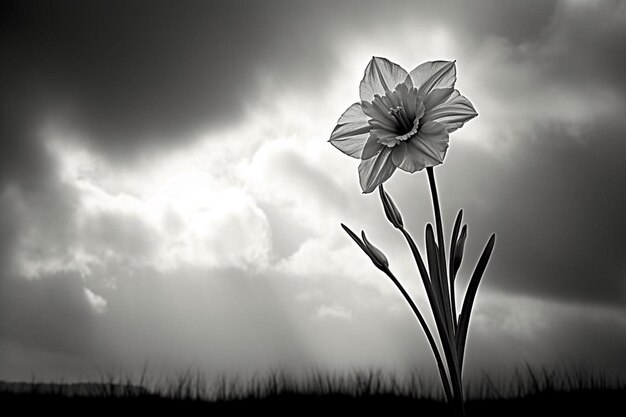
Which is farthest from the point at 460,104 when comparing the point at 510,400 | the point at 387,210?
the point at 510,400

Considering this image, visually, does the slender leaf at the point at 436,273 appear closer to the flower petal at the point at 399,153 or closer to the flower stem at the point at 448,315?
the flower stem at the point at 448,315

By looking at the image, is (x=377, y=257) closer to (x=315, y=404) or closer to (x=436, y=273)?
(x=436, y=273)

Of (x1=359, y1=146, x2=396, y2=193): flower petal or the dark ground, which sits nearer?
(x1=359, y1=146, x2=396, y2=193): flower petal

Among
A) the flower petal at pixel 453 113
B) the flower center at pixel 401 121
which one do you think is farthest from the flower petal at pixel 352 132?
the flower petal at pixel 453 113

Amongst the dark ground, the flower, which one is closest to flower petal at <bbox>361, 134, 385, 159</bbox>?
the flower

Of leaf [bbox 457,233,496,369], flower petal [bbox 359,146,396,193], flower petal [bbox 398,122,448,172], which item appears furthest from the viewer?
leaf [bbox 457,233,496,369]

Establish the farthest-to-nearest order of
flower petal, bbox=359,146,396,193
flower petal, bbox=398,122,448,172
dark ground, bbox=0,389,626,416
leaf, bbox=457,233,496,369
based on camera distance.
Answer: dark ground, bbox=0,389,626,416, leaf, bbox=457,233,496,369, flower petal, bbox=359,146,396,193, flower petal, bbox=398,122,448,172

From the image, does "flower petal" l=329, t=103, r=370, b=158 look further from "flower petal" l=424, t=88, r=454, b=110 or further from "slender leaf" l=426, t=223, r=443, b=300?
"slender leaf" l=426, t=223, r=443, b=300

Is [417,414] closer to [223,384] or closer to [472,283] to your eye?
[223,384]
